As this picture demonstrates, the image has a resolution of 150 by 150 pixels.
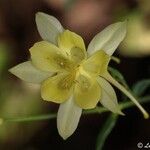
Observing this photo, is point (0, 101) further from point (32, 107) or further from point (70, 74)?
point (70, 74)

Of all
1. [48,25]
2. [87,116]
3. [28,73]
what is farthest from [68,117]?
[87,116]

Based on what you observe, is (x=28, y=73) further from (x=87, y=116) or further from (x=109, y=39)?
(x=87, y=116)

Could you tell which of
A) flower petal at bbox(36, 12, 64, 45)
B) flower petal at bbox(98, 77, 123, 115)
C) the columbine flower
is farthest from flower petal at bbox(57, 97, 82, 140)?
flower petal at bbox(36, 12, 64, 45)

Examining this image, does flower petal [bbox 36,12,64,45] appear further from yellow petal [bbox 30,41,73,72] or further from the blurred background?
the blurred background

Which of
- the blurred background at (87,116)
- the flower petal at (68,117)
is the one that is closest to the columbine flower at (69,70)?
the flower petal at (68,117)

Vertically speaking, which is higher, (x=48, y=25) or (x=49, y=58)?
(x=48, y=25)

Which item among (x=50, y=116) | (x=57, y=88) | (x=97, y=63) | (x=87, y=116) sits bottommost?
(x=87, y=116)

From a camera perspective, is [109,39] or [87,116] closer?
[109,39]

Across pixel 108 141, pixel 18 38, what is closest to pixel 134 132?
pixel 108 141
